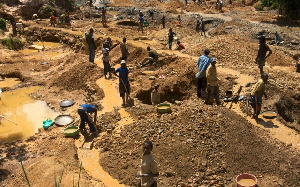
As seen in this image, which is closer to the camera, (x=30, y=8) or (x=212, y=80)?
(x=212, y=80)

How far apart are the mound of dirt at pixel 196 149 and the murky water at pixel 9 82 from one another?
774 cm

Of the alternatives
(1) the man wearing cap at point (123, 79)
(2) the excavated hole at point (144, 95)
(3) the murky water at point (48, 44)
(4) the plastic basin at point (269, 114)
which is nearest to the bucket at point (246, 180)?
(4) the plastic basin at point (269, 114)

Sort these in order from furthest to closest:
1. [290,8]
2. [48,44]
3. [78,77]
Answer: [290,8]
[48,44]
[78,77]

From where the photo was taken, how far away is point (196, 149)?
7797mm

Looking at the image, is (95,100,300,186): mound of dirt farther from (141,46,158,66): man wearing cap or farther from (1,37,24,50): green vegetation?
(1,37,24,50): green vegetation

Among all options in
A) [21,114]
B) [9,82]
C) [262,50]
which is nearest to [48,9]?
[9,82]

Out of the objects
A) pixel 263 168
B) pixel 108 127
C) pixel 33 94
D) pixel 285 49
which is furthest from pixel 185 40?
pixel 263 168

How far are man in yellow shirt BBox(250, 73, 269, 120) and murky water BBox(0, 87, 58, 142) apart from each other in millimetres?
6694

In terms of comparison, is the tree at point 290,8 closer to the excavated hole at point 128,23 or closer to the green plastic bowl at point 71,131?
the excavated hole at point 128,23

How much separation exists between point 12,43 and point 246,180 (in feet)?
56.9

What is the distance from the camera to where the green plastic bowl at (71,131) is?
9330 mm

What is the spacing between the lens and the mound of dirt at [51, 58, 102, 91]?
13.5 metres

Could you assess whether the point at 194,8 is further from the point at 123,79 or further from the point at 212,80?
the point at 212,80

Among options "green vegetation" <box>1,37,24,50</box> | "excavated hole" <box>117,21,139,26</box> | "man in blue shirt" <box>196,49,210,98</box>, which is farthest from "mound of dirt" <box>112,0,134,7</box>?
"man in blue shirt" <box>196,49,210,98</box>
